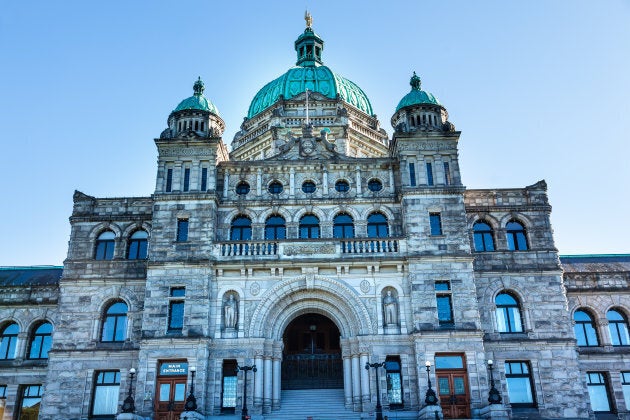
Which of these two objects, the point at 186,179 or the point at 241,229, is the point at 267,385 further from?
the point at 186,179

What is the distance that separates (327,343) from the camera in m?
35.4

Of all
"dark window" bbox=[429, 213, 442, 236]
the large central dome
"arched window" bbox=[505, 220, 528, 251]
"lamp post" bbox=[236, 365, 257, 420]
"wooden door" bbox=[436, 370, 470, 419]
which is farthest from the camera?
the large central dome

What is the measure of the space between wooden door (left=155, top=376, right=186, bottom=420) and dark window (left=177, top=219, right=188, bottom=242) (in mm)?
7323

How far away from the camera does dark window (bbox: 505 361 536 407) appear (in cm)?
3100

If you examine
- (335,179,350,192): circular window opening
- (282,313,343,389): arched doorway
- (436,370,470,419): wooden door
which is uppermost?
(335,179,350,192): circular window opening

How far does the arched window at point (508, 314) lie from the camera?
32656mm

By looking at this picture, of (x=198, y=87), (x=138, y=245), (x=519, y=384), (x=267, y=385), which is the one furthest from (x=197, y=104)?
(x=519, y=384)

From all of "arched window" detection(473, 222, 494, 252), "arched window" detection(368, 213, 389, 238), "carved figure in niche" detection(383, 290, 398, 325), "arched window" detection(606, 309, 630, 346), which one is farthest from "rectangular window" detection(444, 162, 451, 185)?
"arched window" detection(606, 309, 630, 346)

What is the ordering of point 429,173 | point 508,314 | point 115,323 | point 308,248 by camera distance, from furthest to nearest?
point 429,173 < point 115,323 < point 508,314 < point 308,248

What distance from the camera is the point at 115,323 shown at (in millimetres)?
33125

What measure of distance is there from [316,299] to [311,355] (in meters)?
4.29

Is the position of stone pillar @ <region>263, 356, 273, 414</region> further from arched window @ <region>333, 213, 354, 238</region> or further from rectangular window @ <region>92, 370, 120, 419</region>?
rectangular window @ <region>92, 370, 120, 419</region>

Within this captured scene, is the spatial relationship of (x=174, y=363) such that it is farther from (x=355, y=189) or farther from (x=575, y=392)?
(x=575, y=392)

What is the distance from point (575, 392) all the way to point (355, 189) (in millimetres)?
15644
